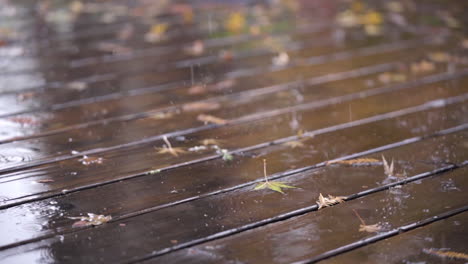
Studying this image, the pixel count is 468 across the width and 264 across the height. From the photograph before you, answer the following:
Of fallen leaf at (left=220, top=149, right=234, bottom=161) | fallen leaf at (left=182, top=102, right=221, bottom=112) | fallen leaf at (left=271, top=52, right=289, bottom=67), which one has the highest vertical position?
fallen leaf at (left=271, top=52, right=289, bottom=67)

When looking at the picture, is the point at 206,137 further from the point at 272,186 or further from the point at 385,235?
the point at 385,235

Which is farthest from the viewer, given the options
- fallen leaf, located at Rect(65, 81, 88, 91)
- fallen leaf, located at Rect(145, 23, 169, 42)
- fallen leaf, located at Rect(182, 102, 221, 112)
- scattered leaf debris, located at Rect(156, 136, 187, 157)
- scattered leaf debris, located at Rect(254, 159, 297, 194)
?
fallen leaf, located at Rect(145, 23, 169, 42)

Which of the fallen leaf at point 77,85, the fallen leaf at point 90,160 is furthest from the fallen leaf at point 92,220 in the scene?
the fallen leaf at point 77,85

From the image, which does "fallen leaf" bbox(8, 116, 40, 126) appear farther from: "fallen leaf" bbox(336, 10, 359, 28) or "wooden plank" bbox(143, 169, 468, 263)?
"fallen leaf" bbox(336, 10, 359, 28)

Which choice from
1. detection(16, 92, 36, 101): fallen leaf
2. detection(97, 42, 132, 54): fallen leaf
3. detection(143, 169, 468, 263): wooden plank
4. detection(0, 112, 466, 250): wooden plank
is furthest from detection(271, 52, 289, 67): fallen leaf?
detection(143, 169, 468, 263): wooden plank

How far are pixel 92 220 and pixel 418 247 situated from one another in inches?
26.9

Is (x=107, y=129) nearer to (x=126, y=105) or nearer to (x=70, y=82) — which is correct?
(x=126, y=105)

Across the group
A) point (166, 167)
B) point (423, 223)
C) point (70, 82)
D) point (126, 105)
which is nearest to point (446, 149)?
point (423, 223)

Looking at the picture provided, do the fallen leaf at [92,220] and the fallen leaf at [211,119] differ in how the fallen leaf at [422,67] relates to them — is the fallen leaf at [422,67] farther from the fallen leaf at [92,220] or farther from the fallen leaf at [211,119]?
the fallen leaf at [92,220]

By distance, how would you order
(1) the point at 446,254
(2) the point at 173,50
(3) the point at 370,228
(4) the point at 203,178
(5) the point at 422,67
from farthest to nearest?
1. (2) the point at 173,50
2. (5) the point at 422,67
3. (4) the point at 203,178
4. (3) the point at 370,228
5. (1) the point at 446,254

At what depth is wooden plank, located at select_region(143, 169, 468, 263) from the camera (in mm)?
1215

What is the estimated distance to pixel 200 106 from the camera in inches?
86.7

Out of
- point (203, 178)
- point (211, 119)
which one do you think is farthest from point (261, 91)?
point (203, 178)

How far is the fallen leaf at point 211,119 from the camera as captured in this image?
6.67 ft
